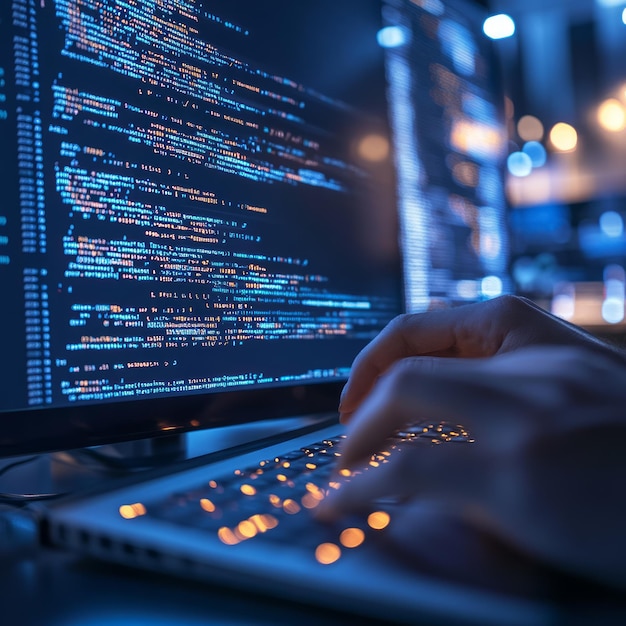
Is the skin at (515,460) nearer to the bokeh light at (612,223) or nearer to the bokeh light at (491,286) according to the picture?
the bokeh light at (491,286)

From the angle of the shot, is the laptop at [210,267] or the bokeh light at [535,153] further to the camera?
the bokeh light at [535,153]

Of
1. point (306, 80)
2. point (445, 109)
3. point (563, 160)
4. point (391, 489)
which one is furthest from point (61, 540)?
point (563, 160)

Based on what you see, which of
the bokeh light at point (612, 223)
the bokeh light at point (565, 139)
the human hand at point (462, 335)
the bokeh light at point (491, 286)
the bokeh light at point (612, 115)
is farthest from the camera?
→ the bokeh light at point (565, 139)

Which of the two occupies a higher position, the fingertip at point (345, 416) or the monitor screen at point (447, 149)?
the monitor screen at point (447, 149)

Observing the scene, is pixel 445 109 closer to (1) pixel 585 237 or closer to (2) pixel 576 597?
(2) pixel 576 597

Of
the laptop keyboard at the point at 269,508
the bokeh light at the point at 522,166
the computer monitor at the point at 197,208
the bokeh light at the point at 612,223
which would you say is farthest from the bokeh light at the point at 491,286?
the bokeh light at the point at 522,166

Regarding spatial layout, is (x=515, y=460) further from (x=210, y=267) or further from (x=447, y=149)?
(x=447, y=149)

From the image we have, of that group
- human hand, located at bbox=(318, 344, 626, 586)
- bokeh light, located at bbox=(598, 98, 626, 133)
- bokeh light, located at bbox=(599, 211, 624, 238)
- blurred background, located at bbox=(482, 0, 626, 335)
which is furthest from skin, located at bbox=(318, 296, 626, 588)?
bokeh light, located at bbox=(598, 98, 626, 133)

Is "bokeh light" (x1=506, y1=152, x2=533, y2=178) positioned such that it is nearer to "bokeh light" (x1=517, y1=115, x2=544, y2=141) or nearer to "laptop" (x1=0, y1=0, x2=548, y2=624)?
"bokeh light" (x1=517, y1=115, x2=544, y2=141)

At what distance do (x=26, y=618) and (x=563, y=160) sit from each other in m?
3.81

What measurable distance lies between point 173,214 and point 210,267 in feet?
0.20

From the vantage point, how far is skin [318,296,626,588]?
28 centimetres

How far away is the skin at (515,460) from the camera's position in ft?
0.92

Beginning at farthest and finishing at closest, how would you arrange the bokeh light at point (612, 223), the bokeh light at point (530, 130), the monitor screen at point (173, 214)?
1. the bokeh light at point (530, 130)
2. the bokeh light at point (612, 223)
3. the monitor screen at point (173, 214)
